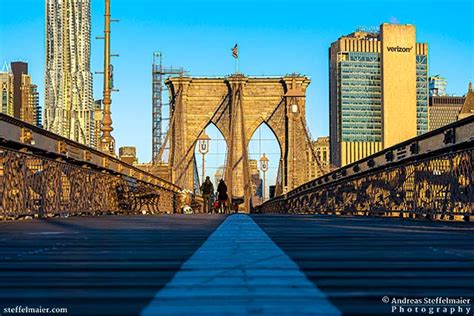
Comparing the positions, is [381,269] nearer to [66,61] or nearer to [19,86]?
[19,86]

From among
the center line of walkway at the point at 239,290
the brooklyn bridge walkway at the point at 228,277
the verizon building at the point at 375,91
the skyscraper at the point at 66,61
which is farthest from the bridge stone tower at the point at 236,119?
the verizon building at the point at 375,91

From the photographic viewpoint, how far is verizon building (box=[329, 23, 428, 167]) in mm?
154750

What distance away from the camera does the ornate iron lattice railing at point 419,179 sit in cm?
992

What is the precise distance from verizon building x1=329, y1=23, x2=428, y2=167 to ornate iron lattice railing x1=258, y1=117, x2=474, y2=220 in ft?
440

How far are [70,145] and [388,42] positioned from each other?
15050cm

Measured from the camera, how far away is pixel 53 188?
500 inches

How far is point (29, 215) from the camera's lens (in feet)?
36.2

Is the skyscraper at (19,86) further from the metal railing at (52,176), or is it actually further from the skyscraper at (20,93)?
the metal railing at (52,176)

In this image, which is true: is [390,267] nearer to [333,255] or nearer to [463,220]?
[333,255]

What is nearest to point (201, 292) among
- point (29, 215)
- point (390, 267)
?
point (390, 267)

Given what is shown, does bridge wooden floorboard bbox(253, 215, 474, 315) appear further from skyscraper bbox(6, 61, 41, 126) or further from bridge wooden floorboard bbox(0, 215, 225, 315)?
skyscraper bbox(6, 61, 41, 126)

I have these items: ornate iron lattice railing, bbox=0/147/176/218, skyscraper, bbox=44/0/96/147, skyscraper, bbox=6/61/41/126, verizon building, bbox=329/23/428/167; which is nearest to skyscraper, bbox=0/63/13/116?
skyscraper, bbox=6/61/41/126

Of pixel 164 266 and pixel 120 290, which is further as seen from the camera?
pixel 164 266

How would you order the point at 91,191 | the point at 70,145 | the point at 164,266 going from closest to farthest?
the point at 164,266, the point at 70,145, the point at 91,191
